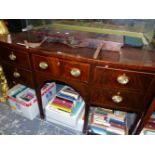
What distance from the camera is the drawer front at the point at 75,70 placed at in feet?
2.86

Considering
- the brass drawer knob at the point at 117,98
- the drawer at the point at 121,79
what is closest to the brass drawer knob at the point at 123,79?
the drawer at the point at 121,79

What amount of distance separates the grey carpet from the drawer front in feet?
2.06

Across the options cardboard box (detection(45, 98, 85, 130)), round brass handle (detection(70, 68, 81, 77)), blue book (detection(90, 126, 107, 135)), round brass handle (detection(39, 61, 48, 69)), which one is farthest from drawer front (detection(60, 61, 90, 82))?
blue book (detection(90, 126, 107, 135))

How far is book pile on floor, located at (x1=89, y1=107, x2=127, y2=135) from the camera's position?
118cm

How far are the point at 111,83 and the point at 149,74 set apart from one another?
22 centimetres

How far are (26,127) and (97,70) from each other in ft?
3.09

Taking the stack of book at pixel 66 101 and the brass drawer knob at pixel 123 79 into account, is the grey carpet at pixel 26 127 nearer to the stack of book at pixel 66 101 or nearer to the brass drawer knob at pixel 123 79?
the stack of book at pixel 66 101

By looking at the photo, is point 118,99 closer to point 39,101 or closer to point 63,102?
point 63,102

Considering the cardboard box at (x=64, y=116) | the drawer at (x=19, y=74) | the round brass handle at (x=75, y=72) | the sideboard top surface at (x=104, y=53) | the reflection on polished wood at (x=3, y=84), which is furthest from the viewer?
the reflection on polished wood at (x=3, y=84)

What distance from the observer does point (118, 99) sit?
3.09ft

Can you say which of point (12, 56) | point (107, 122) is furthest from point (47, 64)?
point (107, 122)

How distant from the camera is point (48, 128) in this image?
135cm

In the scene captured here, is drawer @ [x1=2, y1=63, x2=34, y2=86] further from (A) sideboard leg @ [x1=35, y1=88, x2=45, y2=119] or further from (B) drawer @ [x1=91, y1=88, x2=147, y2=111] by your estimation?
(B) drawer @ [x1=91, y1=88, x2=147, y2=111]
